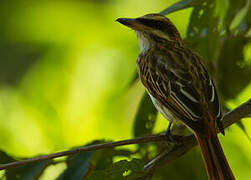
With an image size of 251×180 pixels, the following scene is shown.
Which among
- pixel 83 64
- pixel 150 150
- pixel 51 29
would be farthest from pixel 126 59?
pixel 150 150

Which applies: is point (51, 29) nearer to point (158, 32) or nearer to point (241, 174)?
point (158, 32)

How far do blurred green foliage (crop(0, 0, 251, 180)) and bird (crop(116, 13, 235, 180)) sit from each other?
0.35 ft

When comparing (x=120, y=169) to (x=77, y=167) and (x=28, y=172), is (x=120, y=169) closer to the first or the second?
(x=77, y=167)

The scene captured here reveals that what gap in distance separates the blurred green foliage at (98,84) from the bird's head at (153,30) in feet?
0.95

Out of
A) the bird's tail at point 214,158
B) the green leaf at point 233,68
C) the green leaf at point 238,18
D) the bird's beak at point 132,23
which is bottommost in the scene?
the bird's tail at point 214,158

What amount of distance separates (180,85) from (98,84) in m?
1.17

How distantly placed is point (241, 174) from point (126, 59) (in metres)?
1.34

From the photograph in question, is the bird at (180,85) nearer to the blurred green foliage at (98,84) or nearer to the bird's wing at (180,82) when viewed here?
the bird's wing at (180,82)

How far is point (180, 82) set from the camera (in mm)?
2822

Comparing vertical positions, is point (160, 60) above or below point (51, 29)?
below

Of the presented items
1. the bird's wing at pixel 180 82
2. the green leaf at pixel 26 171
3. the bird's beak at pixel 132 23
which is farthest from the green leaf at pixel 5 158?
the bird's beak at pixel 132 23

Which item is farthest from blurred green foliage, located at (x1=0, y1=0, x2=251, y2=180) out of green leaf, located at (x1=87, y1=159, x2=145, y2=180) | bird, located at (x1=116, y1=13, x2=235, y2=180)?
bird, located at (x1=116, y1=13, x2=235, y2=180)

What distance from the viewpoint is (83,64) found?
13.6 ft

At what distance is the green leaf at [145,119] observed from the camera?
2.85m
